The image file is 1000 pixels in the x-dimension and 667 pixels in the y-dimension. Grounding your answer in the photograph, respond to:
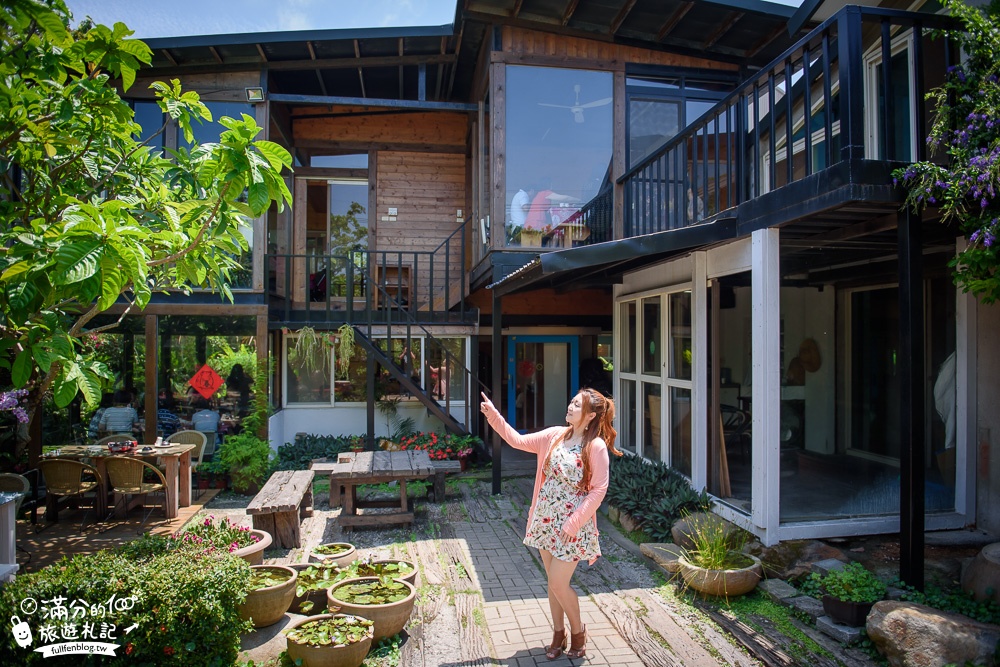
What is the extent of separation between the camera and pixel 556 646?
3.98m

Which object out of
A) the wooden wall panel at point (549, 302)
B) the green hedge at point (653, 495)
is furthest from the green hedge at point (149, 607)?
the wooden wall panel at point (549, 302)

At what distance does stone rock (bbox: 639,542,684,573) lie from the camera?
5.29 m

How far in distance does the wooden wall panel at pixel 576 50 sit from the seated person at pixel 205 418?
6.85 meters

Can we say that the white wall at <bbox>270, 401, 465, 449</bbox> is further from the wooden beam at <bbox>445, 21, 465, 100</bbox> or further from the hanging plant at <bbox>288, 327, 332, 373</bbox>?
the wooden beam at <bbox>445, 21, 465, 100</bbox>

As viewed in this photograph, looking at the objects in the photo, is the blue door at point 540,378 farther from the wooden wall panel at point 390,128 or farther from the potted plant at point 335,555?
the potted plant at point 335,555

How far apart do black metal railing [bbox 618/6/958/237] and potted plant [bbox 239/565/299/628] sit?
4633 millimetres

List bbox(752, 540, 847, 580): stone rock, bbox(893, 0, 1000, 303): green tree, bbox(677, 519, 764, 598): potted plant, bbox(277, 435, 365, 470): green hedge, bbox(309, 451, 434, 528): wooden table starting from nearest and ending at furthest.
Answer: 1. bbox(893, 0, 1000, 303): green tree
2. bbox(677, 519, 764, 598): potted plant
3. bbox(752, 540, 847, 580): stone rock
4. bbox(309, 451, 434, 528): wooden table
5. bbox(277, 435, 365, 470): green hedge

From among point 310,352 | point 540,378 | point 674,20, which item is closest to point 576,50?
point 674,20

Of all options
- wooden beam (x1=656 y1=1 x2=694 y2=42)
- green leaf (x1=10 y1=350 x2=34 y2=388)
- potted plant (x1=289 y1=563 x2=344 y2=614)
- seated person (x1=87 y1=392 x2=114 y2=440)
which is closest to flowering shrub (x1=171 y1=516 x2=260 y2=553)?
potted plant (x1=289 y1=563 x2=344 y2=614)

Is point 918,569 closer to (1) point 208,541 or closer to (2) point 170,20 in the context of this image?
(1) point 208,541

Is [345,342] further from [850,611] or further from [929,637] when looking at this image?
[929,637]

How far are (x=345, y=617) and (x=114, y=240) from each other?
2532 millimetres

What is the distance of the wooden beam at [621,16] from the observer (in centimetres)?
848

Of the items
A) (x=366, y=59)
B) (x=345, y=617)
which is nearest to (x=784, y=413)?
(x=345, y=617)
